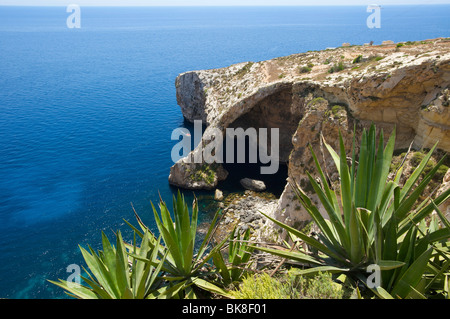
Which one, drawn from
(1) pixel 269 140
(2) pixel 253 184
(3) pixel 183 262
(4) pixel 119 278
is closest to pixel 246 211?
(2) pixel 253 184

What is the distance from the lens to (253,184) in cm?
2739

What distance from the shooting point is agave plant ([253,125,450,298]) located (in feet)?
15.2

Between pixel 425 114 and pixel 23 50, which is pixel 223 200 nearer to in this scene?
pixel 425 114

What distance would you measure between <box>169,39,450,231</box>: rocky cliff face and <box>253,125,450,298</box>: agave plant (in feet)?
5.36

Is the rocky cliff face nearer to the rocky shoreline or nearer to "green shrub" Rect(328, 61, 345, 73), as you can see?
"green shrub" Rect(328, 61, 345, 73)

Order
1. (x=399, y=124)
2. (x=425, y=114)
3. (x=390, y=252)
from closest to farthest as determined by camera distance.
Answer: (x=390, y=252) < (x=425, y=114) < (x=399, y=124)

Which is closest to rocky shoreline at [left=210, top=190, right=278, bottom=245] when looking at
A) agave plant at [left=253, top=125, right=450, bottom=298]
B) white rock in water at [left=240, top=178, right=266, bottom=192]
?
white rock in water at [left=240, top=178, right=266, bottom=192]

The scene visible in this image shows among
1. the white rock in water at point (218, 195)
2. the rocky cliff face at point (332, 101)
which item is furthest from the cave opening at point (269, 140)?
the white rock in water at point (218, 195)

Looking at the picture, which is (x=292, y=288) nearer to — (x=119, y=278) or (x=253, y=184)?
(x=119, y=278)

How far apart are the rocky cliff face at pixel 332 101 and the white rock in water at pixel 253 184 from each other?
2.21 meters
